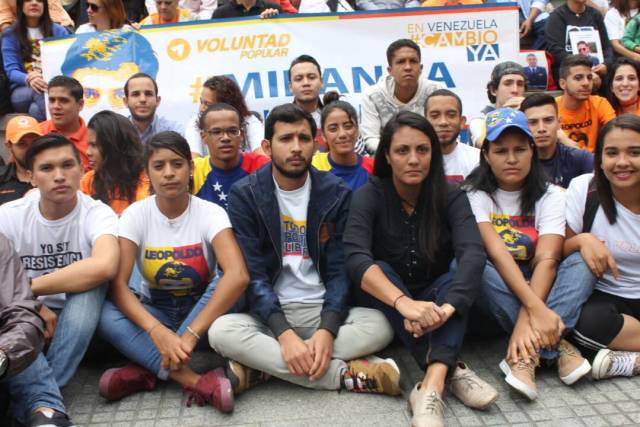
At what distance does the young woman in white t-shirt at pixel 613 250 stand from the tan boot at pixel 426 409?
3.01 ft

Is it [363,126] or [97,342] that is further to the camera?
[363,126]

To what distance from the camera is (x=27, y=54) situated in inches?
259

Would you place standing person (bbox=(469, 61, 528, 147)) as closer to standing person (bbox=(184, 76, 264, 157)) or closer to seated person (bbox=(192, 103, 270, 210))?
standing person (bbox=(184, 76, 264, 157))

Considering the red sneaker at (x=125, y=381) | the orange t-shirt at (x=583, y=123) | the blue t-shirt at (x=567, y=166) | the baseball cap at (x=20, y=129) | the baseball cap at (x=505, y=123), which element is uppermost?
the baseball cap at (x=20, y=129)

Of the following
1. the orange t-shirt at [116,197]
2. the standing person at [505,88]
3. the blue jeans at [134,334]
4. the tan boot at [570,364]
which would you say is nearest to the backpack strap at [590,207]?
the tan boot at [570,364]

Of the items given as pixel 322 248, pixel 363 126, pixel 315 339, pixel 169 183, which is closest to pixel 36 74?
pixel 363 126

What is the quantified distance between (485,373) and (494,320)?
0.39m

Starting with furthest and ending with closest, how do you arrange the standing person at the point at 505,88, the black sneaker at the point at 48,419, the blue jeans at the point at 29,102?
the blue jeans at the point at 29,102
the standing person at the point at 505,88
the black sneaker at the point at 48,419

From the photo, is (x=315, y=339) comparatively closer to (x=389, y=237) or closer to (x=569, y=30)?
(x=389, y=237)

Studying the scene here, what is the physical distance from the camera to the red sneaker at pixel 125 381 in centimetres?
329

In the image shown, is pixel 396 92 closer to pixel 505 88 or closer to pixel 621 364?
pixel 505 88

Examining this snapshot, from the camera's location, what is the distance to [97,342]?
12.1 feet

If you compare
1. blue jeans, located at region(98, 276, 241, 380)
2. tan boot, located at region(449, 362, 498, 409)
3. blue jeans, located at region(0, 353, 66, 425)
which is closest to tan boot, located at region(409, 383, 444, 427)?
tan boot, located at region(449, 362, 498, 409)

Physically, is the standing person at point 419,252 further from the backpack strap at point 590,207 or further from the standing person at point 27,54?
the standing person at point 27,54
